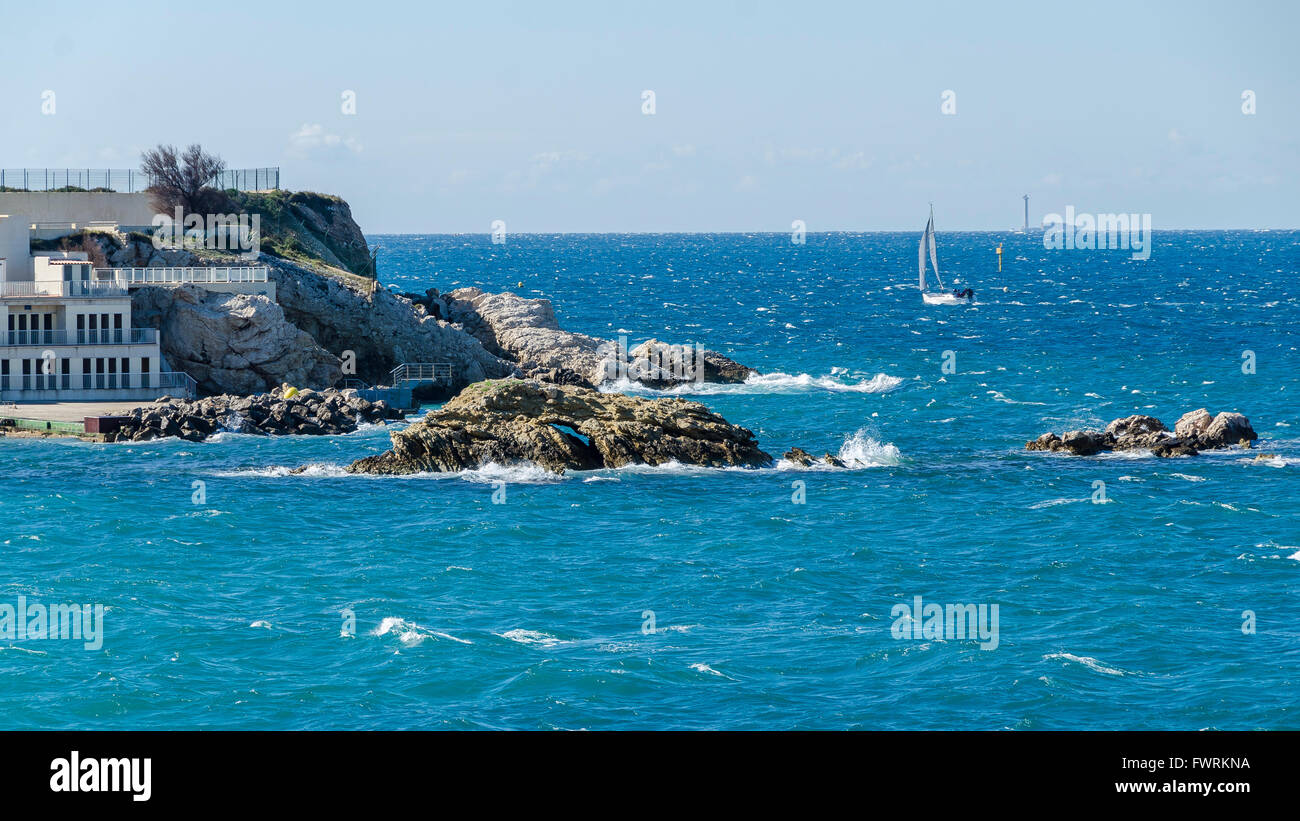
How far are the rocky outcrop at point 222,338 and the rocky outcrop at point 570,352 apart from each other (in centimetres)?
1532

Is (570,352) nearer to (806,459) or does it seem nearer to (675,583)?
(806,459)

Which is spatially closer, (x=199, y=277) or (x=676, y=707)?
(x=676, y=707)

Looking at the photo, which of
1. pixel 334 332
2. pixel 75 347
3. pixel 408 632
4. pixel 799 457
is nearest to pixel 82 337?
pixel 75 347

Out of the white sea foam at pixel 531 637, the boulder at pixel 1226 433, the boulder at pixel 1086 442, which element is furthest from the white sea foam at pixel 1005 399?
the white sea foam at pixel 531 637

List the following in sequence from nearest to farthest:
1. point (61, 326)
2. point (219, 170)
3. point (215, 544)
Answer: point (215, 544) → point (61, 326) → point (219, 170)

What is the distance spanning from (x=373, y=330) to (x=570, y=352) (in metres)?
13.9

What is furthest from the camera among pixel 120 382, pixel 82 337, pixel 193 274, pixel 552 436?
pixel 193 274

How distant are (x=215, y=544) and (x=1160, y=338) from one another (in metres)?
97.0

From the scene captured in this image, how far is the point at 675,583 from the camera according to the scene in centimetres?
4506

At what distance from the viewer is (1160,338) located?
411 ft

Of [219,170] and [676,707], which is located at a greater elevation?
[219,170]
